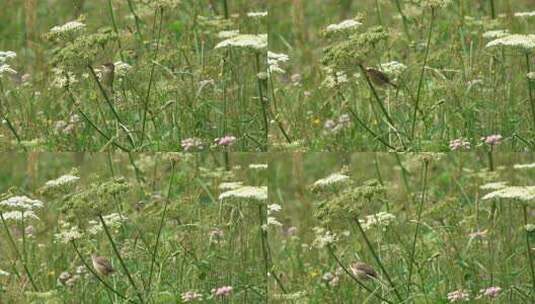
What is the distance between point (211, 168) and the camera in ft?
19.3

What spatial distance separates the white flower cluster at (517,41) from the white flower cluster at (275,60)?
39.7 inches

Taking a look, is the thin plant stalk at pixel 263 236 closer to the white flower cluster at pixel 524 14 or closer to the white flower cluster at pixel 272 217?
the white flower cluster at pixel 272 217

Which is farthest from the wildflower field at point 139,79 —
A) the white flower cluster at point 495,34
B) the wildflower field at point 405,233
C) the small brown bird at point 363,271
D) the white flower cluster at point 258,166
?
the white flower cluster at point 495,34

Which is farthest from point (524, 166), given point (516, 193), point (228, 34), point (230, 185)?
point (228, 34)

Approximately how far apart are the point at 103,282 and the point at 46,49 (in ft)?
4.21

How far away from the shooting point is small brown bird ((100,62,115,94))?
5.75 meters

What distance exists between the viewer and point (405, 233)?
19.3 feet

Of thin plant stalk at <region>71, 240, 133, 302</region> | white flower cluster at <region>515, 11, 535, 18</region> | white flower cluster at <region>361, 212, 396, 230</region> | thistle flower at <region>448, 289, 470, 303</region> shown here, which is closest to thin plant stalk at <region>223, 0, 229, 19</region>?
white flower cluster at <region>361, 212, 396, 230</region>

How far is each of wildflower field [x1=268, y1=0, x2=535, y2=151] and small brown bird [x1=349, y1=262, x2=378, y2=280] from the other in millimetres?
581

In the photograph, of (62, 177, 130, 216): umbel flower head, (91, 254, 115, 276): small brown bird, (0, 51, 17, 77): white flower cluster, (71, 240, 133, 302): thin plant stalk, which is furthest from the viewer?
(0, 51, 17, 77): white flower cluster

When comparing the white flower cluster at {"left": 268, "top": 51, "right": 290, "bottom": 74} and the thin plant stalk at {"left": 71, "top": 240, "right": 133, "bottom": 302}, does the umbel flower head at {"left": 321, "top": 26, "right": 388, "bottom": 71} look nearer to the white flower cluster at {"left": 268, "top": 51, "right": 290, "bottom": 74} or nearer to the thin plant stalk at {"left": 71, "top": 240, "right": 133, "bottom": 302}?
the white flower cluster at {"left": 268, "top": 51, "right": 290, "bottom": 74}

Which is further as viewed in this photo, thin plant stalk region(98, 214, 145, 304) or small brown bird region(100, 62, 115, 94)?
small brown bird region(100, 62, 115, 94)

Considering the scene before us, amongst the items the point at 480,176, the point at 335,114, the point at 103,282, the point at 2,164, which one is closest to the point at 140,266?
the point at 103,282

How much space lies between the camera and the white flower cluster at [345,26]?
5.70 metres
